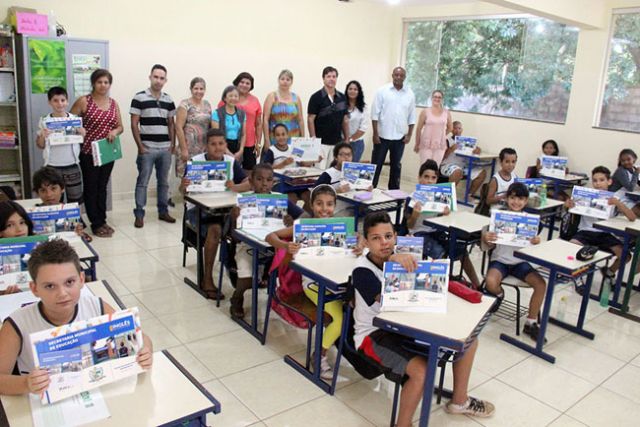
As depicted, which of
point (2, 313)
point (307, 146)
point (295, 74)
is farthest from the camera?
point (295, 74)

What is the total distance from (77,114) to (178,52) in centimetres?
211

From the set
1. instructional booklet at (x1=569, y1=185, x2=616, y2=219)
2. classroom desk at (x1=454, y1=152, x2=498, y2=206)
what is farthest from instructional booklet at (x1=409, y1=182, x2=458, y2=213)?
classroom desk at (x1=454, y1=152, x2=498, y2=206)

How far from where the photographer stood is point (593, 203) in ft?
15.2

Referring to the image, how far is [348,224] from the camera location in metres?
3.14

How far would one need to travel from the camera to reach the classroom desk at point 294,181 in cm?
512

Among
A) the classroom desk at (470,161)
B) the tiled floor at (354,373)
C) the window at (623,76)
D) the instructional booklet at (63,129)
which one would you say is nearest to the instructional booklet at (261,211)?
the tiled floor at (354,373)

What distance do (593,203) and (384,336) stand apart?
2905 mm

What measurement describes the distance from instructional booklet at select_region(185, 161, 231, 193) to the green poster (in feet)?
7.29

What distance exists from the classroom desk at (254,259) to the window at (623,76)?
531cm

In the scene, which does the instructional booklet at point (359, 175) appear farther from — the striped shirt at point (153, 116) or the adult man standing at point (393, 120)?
the adult man standing at point (393, 120)

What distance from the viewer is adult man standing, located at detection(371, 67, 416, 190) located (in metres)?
7.10

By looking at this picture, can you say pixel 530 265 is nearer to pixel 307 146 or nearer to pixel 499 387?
pixel 499 387

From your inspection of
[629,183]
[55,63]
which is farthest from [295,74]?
[629,183]

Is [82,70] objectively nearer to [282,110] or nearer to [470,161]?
[282,110]
